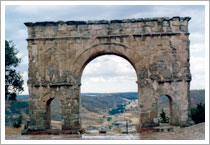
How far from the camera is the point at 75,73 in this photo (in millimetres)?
15117

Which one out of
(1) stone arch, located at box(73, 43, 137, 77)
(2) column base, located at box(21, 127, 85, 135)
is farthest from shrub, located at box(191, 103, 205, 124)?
(2) column base, located at box(21, 127, 85, 135)

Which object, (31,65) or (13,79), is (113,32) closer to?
(31,65)

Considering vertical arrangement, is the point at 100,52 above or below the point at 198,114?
above

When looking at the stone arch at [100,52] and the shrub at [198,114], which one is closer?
the stone arch at [100,52]

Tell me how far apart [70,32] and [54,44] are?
986 millimetres

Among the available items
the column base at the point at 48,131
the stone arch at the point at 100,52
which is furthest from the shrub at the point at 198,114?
the column base at the point at 48,131

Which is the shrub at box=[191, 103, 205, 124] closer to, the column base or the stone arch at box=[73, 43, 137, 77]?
the stone arch at box=[73, 43, 137, 77]

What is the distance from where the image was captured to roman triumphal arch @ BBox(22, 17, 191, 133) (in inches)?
582

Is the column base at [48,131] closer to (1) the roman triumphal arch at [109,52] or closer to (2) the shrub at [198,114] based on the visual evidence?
(1) the roman triumphal arch at [109,52]

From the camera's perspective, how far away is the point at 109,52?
591 inches

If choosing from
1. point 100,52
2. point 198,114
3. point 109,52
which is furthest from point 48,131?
point 198,114

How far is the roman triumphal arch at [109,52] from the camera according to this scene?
14.8m

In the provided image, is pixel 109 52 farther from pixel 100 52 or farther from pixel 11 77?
pixel 11 77

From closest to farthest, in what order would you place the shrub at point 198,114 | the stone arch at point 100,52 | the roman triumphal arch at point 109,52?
1. the roman triumphal arch at point 109,52
2. the stone arch at point 100,52
3. the shrub at point 198,114
